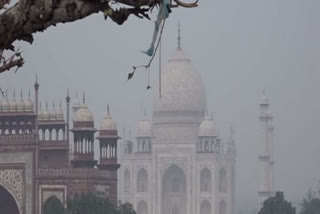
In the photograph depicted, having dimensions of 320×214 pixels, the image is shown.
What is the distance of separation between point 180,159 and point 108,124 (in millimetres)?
22957

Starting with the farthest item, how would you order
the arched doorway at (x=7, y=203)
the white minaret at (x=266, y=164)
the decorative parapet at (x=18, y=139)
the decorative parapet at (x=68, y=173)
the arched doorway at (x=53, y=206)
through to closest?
the white minaret at (x=266, y=164)
the decorative parapet at (x=68, y=173)
the decorative parapet at (x=18, y=139)
the arched doorway at (x=7, y=203)
the arched doorway at (x=53, y=206)

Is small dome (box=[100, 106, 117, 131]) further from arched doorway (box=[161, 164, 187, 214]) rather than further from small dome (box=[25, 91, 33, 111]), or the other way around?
arched doorway (box=[161, 164, 187, 214])

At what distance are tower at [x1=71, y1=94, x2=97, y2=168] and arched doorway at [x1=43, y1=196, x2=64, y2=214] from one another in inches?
113

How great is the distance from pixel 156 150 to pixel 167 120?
74.3 inches

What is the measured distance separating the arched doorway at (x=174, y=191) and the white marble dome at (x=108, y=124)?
23.4 m

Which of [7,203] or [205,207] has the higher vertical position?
[205,207]

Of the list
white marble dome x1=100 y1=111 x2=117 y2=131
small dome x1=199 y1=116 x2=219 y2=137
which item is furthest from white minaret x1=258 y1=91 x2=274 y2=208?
white marble dome x1=100 y1=111 x2=117 y2=131

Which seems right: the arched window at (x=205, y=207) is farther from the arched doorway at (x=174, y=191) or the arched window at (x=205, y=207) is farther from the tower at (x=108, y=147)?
the tower at (x=108, y=147)

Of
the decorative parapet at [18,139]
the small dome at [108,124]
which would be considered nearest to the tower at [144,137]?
the small dome at [108,124]

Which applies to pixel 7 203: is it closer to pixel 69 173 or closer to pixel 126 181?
pixel 69 173

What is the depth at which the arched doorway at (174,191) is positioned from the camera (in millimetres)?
81312

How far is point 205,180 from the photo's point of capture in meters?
80.6

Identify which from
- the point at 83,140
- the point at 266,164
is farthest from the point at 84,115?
the point at 266,164

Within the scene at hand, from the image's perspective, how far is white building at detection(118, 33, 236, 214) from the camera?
79.8 metres
